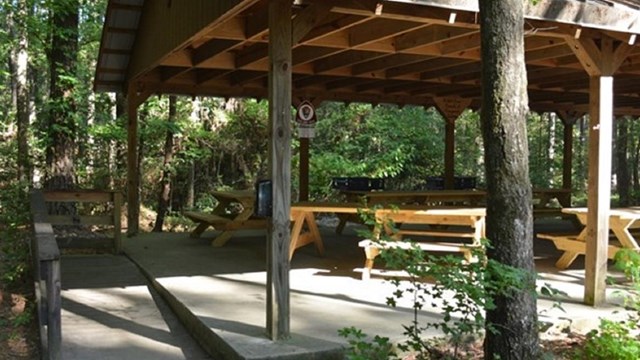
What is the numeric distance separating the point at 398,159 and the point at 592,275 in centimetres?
1126

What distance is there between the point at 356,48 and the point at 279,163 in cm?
Result: 294

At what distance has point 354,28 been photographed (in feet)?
21.3

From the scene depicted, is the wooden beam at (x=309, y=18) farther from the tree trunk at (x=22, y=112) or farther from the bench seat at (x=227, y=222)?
the tree trunk at (x=22, y=112)

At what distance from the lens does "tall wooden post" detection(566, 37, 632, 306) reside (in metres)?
5.45

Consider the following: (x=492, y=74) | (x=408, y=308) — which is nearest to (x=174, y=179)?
(x=408, y=308)

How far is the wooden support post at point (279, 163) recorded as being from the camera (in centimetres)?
432

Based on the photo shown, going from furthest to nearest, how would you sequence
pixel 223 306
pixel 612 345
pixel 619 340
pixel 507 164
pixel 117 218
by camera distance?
pixel 117 218 → pixel 223 306 → pixel 619 340 → pixel 612 345 → pixel 507 164

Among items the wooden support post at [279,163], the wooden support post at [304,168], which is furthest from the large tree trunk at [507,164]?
the wooden support post at [304,168]

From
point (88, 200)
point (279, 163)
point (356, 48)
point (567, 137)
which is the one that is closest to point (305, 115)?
point (356, 48)

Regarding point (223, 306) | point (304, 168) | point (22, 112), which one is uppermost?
point (22, 112)

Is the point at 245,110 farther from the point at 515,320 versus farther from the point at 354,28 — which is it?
the point at 515,320

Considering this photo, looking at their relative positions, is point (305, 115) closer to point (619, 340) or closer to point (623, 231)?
point (623, 231)

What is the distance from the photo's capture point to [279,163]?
14.2 feet

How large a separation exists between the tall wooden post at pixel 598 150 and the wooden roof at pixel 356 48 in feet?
0.48
